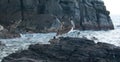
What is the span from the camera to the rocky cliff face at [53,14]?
72.6 metres

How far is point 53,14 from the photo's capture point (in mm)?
79812

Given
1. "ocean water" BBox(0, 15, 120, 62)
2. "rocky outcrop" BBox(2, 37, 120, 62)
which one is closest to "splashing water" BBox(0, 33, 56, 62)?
"ocean water" BBox(0, 15, 120, 62)

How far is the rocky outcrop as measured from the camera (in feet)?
68.7

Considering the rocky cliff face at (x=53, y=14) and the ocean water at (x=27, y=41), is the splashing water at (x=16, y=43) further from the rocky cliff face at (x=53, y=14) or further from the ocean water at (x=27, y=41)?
the rocky cliff face at (x=53, y=14)

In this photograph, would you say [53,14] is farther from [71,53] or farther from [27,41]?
[71,53]

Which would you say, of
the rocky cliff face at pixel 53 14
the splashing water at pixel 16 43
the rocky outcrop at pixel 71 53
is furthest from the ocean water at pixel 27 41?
the rocky outcrop at pixel 71 53

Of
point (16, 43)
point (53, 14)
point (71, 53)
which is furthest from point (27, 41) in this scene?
point (71, 53)

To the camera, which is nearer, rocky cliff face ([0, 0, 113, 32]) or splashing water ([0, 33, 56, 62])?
splashing water ([0, 33, 56, 62])

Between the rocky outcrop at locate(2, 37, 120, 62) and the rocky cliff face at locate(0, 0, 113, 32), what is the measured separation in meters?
47.6

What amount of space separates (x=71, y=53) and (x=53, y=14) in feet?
191

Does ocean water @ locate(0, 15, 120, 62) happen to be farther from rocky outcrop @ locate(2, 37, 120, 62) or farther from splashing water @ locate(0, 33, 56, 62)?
rocky outcrop @ locate(2, 37, 120, 62)

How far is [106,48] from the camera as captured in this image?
21688mm

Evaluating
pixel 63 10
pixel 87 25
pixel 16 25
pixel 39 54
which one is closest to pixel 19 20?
pixel 16 25

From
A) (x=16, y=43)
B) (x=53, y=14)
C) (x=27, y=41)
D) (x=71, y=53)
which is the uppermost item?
(x=71, y=53)
